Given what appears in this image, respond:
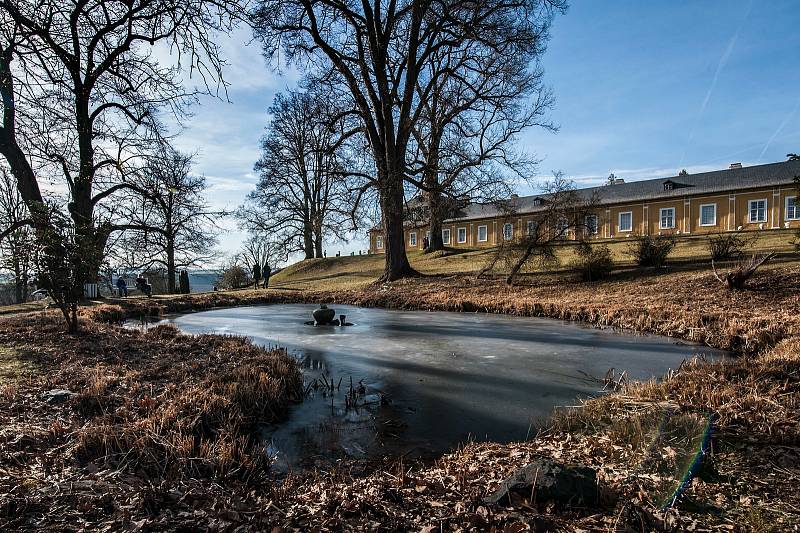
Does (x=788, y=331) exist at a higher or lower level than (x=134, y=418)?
higher

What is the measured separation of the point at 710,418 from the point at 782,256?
1634cm

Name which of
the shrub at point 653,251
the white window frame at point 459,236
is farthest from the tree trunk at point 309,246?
the shrub at point 653,251

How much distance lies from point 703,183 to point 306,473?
147ft

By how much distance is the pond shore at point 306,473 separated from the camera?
2881 mm

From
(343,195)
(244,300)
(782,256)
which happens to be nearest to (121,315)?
(244,300)

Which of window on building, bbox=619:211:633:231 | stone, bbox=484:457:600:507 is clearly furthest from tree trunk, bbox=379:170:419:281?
window on building, bbox=619:211:633:231

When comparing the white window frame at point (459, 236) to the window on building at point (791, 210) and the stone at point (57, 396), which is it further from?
the stone at point (57, 396)

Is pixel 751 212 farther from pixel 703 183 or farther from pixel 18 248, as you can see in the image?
pixel 18 248

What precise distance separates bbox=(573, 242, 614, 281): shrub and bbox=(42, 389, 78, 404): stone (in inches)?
674

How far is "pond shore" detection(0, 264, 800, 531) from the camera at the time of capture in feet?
9.45

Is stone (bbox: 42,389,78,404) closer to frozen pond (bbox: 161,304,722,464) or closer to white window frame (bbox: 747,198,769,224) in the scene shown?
frozen pond (bbox: 161,304,722,464)

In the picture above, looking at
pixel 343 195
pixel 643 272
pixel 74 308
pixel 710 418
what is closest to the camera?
pixel 710 418

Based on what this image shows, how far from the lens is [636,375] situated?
7086 millimetres

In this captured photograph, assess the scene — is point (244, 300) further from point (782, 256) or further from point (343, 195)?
point (782, 256)
